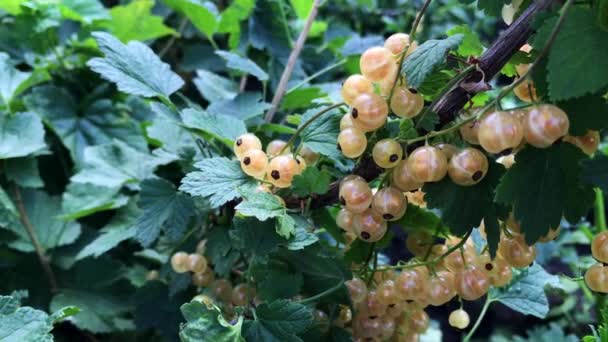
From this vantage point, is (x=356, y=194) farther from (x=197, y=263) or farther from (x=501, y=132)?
(x=197, y=263)

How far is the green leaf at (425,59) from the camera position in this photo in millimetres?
466

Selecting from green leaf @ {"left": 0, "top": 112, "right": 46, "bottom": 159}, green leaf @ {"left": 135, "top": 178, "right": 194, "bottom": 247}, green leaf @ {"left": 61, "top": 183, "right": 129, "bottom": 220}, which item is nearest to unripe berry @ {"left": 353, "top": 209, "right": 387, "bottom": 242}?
green leaf @ {"left": 135, "top": 178, "right": 194, "bottom": 247}

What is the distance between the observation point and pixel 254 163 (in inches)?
23.7

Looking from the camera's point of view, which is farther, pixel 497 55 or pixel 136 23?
pixel 136 23

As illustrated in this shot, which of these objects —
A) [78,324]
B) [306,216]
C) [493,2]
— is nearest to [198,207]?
[306,216]

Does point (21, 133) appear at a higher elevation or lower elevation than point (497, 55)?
lower

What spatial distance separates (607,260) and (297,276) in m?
0.29

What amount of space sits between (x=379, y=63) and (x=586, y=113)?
0.17 meters

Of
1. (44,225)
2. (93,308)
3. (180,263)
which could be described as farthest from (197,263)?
(44,225)

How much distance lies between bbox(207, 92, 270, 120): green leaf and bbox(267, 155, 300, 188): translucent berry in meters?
0.23

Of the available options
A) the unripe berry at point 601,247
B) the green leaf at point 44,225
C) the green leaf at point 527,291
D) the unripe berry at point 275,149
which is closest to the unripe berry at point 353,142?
the unripe berry at point 275,149

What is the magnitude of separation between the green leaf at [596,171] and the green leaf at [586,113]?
3cm

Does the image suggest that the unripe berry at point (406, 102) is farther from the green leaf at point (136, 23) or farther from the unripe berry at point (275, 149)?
the green leaf at point (136, 23)

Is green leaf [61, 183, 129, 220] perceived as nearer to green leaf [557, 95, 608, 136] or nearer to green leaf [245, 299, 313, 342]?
green leaf [245, 299, 313, 342]
